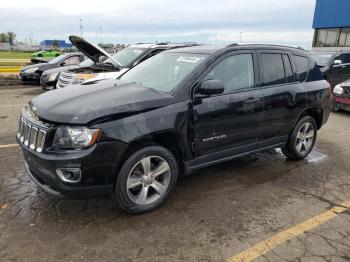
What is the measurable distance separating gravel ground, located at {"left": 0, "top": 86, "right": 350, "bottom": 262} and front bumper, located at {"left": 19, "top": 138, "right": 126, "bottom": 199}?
398 mm

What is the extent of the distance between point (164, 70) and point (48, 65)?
11.0m

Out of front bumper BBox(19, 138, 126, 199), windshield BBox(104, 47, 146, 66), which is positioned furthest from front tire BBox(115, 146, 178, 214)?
windshield BBox(104, 47, 146, 66)

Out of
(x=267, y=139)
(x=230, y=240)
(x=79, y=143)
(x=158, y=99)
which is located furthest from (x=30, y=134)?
(x=267, y=139)

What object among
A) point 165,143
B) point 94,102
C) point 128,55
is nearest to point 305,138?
point 165,143

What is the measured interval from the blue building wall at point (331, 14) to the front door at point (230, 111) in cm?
2288

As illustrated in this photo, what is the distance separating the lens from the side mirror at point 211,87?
380 cm

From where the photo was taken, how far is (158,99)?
368cm

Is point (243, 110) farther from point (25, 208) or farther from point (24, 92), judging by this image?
point (24, 92)

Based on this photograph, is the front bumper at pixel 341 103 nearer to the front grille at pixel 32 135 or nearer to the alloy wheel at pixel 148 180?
the alloy wheel at pixel 148 180

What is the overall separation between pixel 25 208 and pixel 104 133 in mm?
1376

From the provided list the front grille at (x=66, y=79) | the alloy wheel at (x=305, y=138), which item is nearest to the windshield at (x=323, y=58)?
the alloy wheel at (x=305, y=138)

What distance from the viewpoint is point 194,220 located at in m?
3.62

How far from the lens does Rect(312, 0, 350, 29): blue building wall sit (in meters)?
23.7

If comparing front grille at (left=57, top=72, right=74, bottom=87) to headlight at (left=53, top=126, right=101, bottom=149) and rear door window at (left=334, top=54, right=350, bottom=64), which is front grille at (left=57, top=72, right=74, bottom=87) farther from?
rear door window at (left=334, top=54, right=350, bottom=64)
